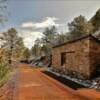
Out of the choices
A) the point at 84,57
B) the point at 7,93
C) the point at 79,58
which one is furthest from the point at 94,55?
the point at 7,93

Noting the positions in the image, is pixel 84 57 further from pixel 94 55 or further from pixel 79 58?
pixel 79 58

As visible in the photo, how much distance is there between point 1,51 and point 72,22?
5107cm

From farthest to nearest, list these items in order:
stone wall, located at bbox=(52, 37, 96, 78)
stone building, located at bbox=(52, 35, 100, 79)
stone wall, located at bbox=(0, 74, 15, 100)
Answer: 1. stone wall, located at bbox=(52, 37, 96, 78)
2. stone building, located at bbox=(52, 35, 100, 79)
3. stone wall, located at bbox=(0, 74, 15, 100)

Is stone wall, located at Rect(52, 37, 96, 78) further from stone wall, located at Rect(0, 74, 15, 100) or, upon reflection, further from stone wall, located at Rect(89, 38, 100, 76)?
stone wall, located at Rect(0, 74, 15, 100)

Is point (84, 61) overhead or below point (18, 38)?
below

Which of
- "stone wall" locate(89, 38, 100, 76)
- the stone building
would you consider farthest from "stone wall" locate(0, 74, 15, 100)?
"stone wall" locate(89, 38, 100, 76)

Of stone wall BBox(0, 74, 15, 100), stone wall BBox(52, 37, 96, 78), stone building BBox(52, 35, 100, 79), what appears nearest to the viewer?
stone wall BBox(0, 74, 15, 100)

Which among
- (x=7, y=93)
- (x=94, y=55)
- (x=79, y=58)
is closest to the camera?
(x=7, y=93)

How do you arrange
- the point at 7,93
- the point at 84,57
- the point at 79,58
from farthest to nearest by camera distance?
the point at 79,58 → the point at 84,57 → the point at 7,93

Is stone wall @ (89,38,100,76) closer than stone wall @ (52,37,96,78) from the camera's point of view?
Yes

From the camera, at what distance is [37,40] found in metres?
88.0

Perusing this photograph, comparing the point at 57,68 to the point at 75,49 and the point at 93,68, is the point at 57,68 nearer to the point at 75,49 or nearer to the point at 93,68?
the point at 75,49

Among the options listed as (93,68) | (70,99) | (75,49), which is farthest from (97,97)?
(75,49)

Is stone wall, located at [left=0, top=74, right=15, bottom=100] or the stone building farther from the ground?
the stone building
